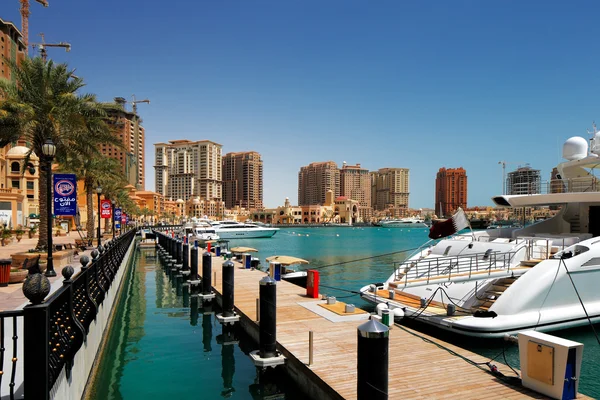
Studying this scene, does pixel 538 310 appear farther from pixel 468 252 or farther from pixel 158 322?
pixel 158 322

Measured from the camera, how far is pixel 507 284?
15.8 m

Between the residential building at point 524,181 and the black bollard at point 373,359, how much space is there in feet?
60.3

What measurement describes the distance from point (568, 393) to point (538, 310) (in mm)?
7319

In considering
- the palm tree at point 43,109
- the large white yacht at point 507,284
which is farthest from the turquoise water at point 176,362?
the palm tree at point 43,109

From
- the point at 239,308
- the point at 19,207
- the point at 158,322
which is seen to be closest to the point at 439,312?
the point at 239,308

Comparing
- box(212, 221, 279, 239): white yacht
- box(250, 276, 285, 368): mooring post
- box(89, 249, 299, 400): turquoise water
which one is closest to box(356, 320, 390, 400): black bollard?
box(89, 249, 299, 400): turquoise water

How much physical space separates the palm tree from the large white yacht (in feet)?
58.0

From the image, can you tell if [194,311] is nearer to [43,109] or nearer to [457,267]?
[457,267]

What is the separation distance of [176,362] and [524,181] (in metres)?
19.4

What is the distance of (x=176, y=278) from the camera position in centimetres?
2991

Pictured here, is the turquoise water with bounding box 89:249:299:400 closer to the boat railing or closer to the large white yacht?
the large white yacht

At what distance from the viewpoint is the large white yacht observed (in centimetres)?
1336

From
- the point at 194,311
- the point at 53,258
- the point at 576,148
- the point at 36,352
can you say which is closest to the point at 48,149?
the point at 53,258

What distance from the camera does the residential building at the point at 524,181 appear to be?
21.2 metres
